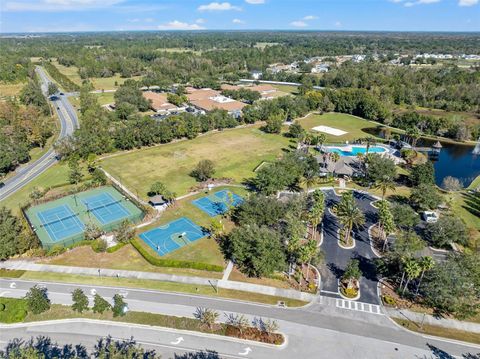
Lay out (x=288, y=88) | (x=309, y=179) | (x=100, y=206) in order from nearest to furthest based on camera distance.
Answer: (x=100, y=206) < (x=309, y=179) < (x=288, y=88)

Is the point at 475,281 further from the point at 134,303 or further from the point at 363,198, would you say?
the point at 134,303

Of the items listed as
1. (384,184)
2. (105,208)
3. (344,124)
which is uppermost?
(384,184)

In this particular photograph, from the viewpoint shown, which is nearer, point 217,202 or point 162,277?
point 162,277

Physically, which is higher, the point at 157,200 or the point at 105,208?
the point at 157,200

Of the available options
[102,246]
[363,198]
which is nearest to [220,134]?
[363,198]

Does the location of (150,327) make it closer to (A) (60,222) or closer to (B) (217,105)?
(A) (60,222)

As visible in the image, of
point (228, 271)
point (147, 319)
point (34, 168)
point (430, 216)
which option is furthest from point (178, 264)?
point (34, 168)
